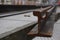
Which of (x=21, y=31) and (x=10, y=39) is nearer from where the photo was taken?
(x=10, y=39)

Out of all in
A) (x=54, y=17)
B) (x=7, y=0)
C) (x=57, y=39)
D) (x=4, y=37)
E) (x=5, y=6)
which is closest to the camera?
(x=4, y=37)

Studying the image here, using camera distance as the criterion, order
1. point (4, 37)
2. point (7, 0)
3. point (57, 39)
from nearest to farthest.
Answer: point (4, 37) < point (57, 39) < point (7, 0)

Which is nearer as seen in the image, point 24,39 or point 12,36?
point 12,36

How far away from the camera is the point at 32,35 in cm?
90

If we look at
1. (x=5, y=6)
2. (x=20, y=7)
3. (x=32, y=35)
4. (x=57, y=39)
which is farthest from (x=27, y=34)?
(x=20, y=7)

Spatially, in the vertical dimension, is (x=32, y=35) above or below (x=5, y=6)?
above

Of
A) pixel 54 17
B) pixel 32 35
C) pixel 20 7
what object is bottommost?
pixel 20 7

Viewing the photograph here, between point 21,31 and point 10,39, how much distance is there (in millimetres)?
154

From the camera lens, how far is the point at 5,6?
3.99 m

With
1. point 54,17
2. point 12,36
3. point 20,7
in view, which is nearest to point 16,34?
point 12,36

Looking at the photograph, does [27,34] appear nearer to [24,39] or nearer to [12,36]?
[24,39]

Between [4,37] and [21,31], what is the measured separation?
0.19m

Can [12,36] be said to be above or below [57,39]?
above

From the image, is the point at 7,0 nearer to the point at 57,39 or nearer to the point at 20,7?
the point at 20,7
